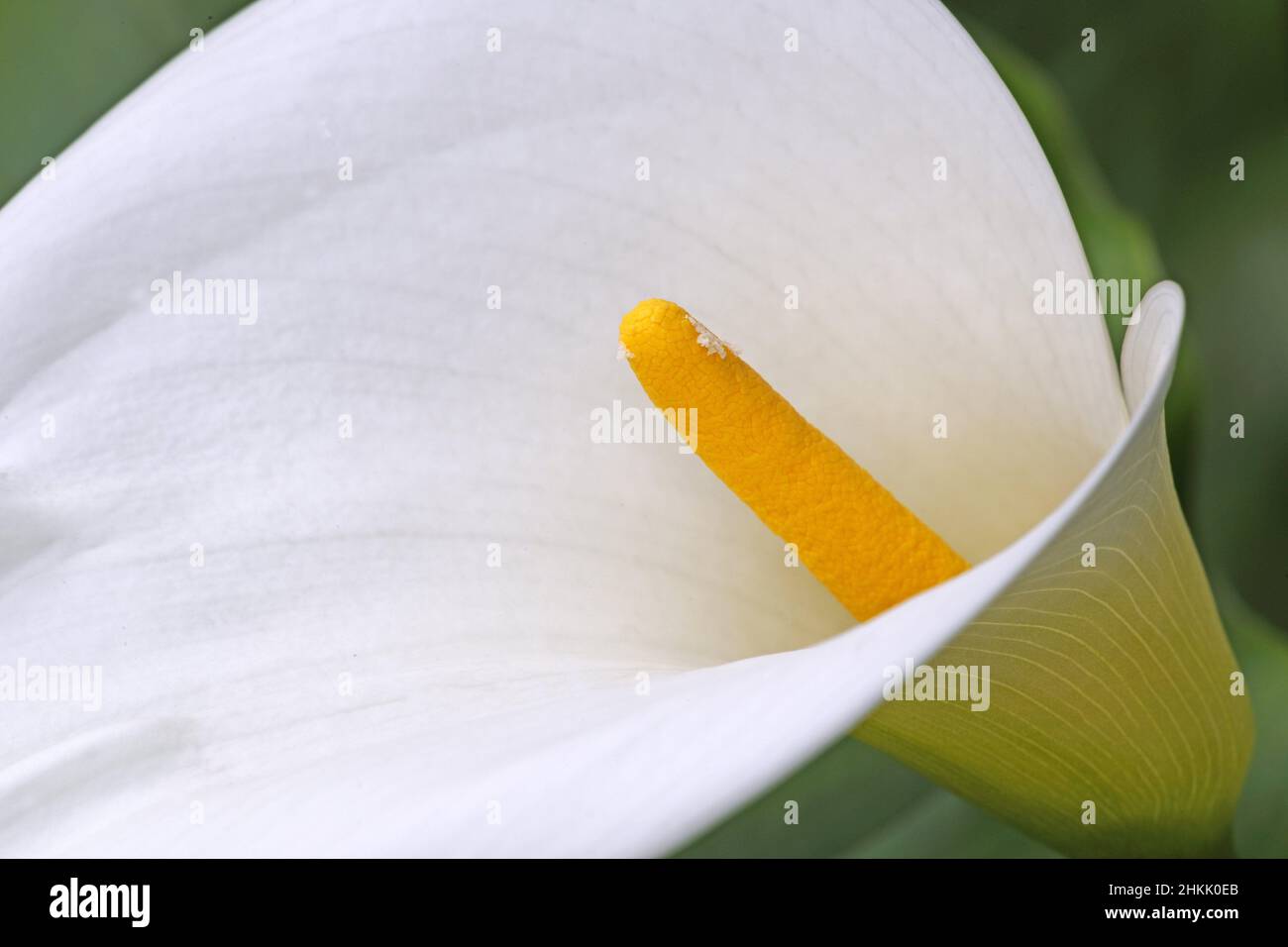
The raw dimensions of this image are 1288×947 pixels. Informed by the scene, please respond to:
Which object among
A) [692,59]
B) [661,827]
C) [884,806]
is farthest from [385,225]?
[884,806]

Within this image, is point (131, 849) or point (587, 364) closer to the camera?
point (131, 849)

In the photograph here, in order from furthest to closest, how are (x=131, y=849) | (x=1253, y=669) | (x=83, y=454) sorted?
1. (x=1253, y=669)
2. (x=83, y=454)
3. (x=131, y=849)

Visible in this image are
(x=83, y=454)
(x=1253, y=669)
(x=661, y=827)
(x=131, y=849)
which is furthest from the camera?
(x=1253, y=669)

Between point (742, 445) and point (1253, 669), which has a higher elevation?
point (742, 445)
